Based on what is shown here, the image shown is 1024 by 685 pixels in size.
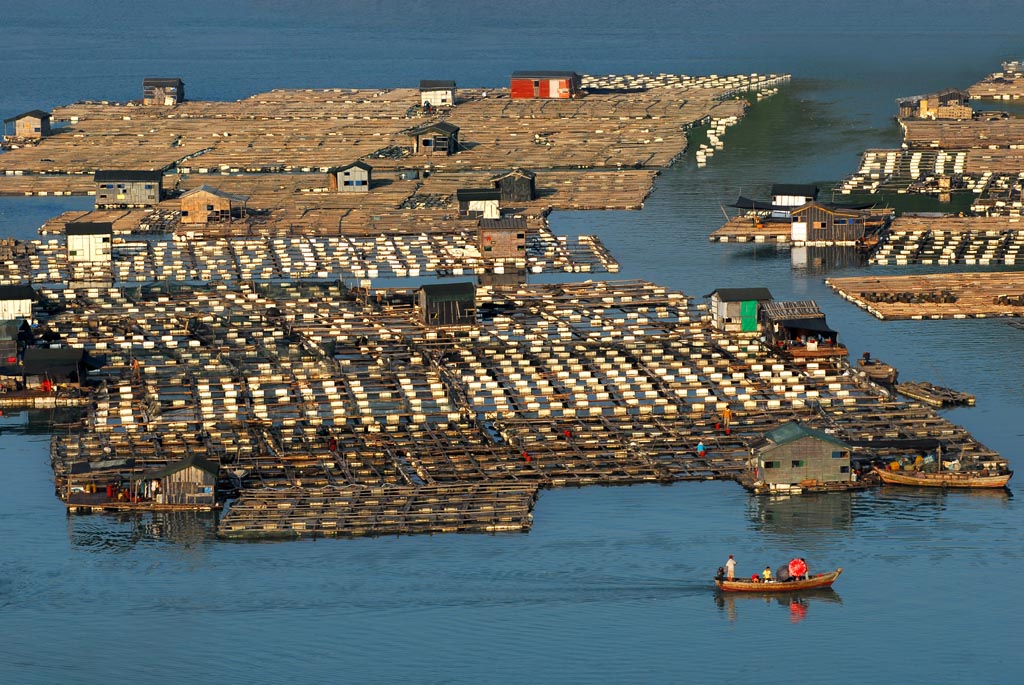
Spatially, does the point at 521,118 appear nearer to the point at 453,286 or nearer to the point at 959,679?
the point at 453,286

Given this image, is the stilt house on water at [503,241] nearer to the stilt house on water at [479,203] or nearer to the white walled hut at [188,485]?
the stilt house on water at [479,203]

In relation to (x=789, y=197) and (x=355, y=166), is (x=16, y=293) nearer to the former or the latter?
(x=355, y=166)

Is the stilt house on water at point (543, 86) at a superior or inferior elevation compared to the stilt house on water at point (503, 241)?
superior

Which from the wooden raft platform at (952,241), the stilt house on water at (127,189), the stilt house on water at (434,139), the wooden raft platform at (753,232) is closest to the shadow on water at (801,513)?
the wooden raft platform at (952,241)

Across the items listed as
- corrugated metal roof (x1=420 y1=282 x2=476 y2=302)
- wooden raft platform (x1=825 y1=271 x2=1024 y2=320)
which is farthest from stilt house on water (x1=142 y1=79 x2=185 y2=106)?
corrugated metal roof (x1=420 y1=282 x2=476 y2=302)

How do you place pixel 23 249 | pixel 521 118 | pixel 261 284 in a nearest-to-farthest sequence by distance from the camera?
pixel 261 284
pixel 23 249
pixel 521 118

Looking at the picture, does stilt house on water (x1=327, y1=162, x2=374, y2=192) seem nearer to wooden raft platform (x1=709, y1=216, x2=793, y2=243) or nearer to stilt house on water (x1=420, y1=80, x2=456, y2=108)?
wooden raft platform (x1=709, y1=216, x2=793, y2=243)

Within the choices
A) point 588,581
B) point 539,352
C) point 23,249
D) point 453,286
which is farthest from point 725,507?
point 23,249
